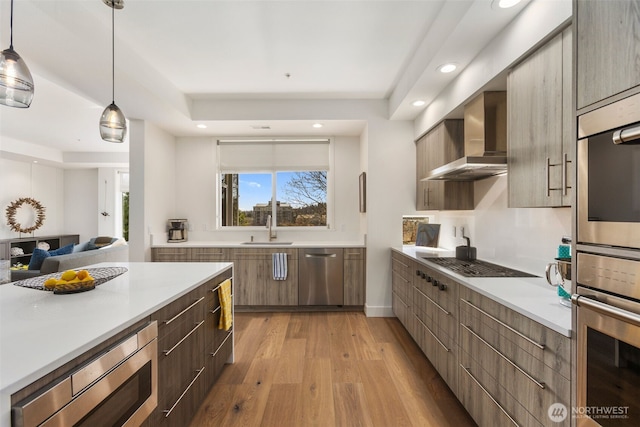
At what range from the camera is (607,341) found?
0.97 m

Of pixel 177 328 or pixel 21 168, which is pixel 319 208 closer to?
pixel 177 328

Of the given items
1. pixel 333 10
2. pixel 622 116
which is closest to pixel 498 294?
pixel 622 116

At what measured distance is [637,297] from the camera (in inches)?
35.0

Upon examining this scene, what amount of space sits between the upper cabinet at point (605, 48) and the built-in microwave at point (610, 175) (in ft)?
0.22

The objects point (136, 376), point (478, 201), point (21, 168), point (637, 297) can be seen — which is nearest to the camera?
point (637, 297)

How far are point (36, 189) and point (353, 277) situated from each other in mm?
7651

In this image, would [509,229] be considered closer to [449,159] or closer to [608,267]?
[449,159]

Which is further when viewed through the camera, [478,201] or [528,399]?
[478,201]

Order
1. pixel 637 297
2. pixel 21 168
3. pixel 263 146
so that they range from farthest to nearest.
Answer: pixel 21 168
pixel 263 146
pixel 637 297

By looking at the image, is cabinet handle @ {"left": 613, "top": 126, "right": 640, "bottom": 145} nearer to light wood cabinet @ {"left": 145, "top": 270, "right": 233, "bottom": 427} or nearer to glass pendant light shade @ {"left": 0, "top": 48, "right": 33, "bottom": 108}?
light wood cabinet @ {"left": 145, "top": 270, "right": 233, "bottom": 427}

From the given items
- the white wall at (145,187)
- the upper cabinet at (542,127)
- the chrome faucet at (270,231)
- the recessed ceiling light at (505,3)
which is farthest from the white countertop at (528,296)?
the white wall at (145,187)

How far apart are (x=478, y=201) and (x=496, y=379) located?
5.91ft

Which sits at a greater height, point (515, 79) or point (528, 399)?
point (515, 79)

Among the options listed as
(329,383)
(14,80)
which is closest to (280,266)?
(329,383)
